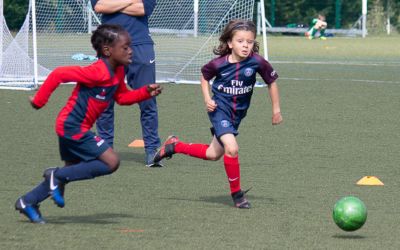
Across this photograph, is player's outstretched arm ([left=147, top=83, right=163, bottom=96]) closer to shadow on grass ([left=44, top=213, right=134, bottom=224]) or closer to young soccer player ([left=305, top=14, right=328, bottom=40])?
shadow on grass ([left=44, top=213, right=134, bottom=224])

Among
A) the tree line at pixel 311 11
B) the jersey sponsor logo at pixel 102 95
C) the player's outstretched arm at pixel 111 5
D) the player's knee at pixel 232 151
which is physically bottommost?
the tree line at pixel 311 11

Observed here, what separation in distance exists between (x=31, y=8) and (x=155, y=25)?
2407mm

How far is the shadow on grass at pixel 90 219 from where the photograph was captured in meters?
7.46

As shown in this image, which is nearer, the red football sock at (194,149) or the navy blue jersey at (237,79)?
the navy blue jersey at (237,79)

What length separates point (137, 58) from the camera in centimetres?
1080

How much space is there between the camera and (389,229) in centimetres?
730

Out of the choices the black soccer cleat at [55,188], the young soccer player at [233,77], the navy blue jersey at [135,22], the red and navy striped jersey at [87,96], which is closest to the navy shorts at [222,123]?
the young soccer player at [233,77]

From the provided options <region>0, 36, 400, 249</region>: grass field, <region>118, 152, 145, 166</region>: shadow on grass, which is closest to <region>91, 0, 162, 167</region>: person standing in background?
<region>118, 152, 145, 166</region>: shadow on grass

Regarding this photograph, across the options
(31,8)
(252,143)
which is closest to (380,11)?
(31,8)

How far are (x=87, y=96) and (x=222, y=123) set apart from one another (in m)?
1.40

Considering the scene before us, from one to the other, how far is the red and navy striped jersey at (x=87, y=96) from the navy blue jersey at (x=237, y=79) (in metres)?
1.21

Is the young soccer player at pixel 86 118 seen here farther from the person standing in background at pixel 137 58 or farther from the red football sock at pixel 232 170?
the person standing in background at pixel 137 58

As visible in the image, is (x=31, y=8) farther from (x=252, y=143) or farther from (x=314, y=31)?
(x=314, y=31)

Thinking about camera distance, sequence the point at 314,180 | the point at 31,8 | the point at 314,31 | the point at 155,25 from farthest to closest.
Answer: the point at 314,31, the point at 155,25, the point at 31,8, the point at 314,180
